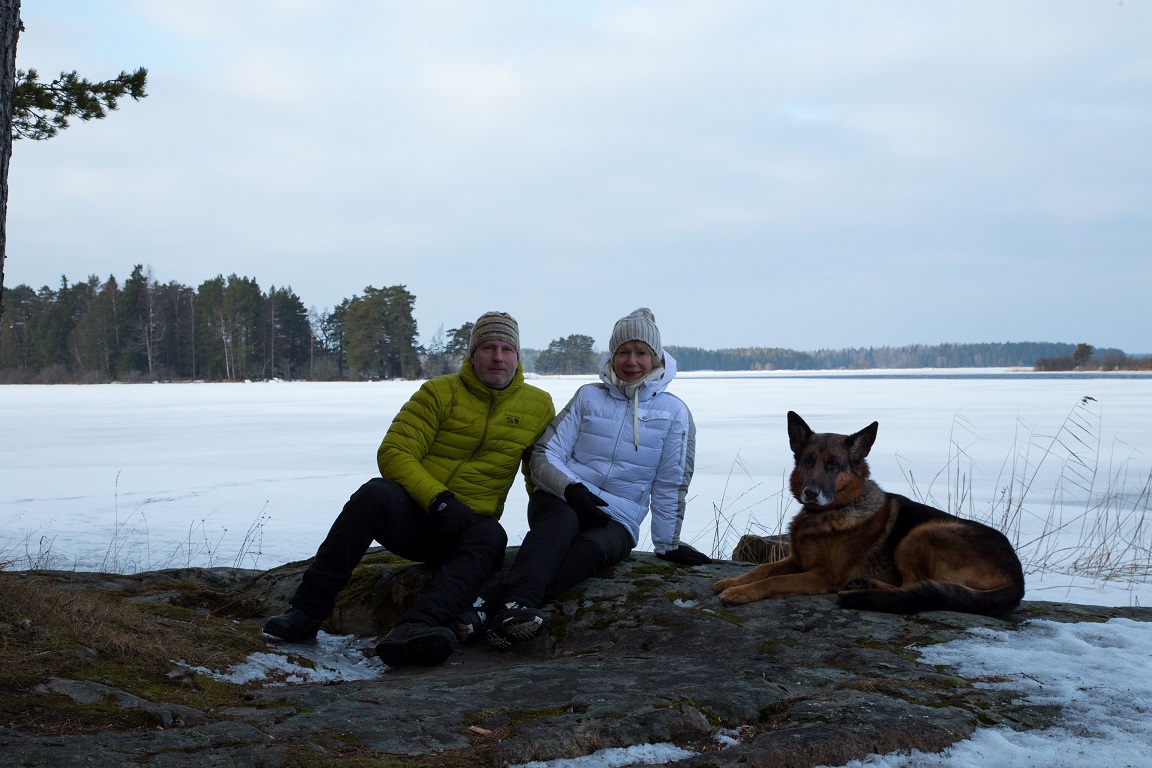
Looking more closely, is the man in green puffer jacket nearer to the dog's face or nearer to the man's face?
the man's face

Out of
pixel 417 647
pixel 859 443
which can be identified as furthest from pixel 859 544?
pixel 417 647

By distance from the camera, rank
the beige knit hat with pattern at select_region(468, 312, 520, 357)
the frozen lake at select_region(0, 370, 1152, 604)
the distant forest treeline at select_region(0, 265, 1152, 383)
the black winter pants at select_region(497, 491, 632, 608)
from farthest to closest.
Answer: the distant forest treeline at select_region(0, 265, 1152, 383) < the frozen lake at select_region(0, 370, 1152, 604) < the beige knit hat with pattern at select_region(468, 312, 520, 357) < the black winter pants at select_region(497, 491, 632, 608)

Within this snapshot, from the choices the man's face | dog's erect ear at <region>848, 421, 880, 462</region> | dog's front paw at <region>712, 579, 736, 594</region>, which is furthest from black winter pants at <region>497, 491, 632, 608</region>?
dog's erect ear at <region>848, 421, 880, 462</region>

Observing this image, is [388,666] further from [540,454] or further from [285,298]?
[285,298]

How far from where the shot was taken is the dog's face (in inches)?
180

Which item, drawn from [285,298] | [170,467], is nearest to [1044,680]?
[170,467]

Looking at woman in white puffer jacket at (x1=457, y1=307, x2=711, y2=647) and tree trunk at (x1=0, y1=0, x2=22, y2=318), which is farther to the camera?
woman in white puffer jacket at (x1=457, y1=307, x2=711, y2=647)

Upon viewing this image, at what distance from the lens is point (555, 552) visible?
446cm

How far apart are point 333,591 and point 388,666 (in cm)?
58

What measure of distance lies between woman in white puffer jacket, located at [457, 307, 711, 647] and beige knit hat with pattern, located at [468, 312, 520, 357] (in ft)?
1.85

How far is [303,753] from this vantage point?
7.74 feet

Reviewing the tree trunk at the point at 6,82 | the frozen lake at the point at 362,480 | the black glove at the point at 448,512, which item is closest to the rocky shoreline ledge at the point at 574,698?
the black glove at the point at 448,512

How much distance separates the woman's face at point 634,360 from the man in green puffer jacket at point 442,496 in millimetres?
543

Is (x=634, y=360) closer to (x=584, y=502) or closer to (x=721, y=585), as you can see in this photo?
(x=584, y=502)
